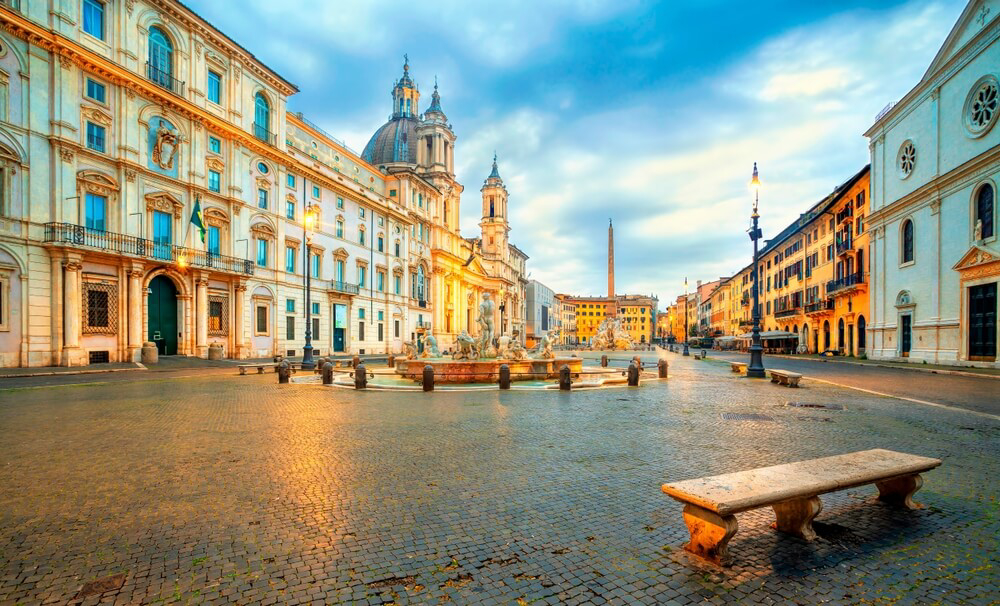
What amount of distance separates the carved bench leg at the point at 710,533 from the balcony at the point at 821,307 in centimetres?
4893

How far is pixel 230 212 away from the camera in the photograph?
3334cm

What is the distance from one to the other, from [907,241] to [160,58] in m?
47.5

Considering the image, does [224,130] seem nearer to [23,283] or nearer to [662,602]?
[23,283]

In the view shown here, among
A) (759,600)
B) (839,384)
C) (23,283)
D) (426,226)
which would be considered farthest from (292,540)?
(426,226)

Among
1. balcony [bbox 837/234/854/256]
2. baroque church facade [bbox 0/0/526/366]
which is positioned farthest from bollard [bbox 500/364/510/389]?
balcony [bbox 837/234/854/256]

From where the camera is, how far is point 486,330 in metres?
22.8

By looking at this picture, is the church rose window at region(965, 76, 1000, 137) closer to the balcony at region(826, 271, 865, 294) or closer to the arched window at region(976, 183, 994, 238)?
the arched window at region(976, 183, 994, 238)

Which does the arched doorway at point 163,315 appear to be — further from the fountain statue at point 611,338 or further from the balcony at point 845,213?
the balcony at point 845,213

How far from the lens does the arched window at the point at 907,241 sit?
3120cm

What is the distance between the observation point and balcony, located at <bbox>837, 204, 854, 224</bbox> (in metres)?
41.4

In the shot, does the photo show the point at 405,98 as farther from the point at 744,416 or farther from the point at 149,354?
the point at 744,416

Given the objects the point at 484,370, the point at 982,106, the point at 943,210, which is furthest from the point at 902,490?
the point at 943,210

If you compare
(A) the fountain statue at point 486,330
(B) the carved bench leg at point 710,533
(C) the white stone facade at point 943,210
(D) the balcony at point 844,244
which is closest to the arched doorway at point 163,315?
(A) the fountain statue at point 486,330

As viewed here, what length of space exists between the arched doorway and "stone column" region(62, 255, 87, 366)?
183 inches
